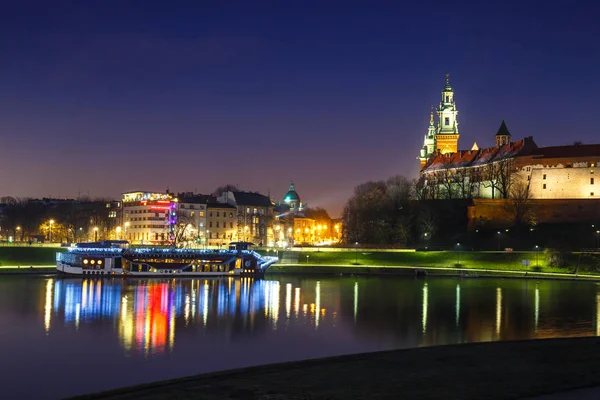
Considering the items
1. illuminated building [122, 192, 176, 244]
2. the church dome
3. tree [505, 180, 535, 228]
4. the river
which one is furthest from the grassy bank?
the church dome

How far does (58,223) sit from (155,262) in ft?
189

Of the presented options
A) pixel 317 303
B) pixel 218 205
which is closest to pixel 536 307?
pixel 317 303

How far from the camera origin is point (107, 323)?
120 feet

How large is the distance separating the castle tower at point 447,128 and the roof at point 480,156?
15.9 ft

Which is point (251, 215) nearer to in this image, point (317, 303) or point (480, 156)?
point (480, 156)

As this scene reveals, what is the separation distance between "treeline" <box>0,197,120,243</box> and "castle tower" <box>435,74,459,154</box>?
64.0 m

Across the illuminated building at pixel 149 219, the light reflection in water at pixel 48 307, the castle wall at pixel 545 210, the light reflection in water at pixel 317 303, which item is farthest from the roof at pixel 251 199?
the light reflection in water at pixel 48 307

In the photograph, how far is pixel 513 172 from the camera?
109m

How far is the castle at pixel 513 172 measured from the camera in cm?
10512

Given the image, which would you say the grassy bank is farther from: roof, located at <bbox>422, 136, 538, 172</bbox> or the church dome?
the church dome

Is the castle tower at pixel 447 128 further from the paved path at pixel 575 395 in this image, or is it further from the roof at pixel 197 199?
the paved path at pixel 575 395

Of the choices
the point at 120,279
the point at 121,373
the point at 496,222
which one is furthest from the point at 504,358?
the point at 496,222

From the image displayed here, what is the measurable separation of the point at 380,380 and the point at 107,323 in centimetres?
2163

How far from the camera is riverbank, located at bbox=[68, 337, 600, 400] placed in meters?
Result: 17.0
